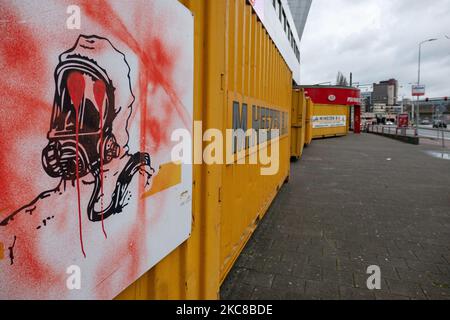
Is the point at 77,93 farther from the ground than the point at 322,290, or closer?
farther from the ground

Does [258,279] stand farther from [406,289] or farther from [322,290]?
[406,289]

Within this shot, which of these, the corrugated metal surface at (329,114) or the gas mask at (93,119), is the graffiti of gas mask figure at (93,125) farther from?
the corrugated metal surface at (329,114)

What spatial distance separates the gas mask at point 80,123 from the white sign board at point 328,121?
72.6ft

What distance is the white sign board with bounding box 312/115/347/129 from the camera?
2276cm

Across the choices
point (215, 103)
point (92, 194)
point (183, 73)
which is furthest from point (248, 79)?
point (92, 194)

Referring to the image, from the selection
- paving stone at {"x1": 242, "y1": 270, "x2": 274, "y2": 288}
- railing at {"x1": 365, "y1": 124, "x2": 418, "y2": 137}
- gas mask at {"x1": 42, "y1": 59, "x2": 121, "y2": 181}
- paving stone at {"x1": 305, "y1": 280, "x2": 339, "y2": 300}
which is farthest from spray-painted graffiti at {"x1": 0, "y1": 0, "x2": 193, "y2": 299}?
railing at {"x1": 365, "y1": 124, "x2": 418, "y2": 137}

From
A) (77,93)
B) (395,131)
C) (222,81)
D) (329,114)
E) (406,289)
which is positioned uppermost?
(329,114)

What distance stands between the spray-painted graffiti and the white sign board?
21.8 meters

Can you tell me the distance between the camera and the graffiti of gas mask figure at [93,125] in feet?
3.30

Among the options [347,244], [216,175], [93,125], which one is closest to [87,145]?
[93,125]

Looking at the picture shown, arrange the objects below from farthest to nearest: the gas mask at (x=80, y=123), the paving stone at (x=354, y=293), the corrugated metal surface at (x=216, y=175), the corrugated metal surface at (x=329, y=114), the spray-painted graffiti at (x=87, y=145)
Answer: the corrugated metal surface at (x=329, y=114)
the paving stone at (x=354, y=293)
the corrugated metal surface at (x=216, y=175)
the gas mask at (x=80, y=123)
the spray-painted graffiti at (x=87, y=145)

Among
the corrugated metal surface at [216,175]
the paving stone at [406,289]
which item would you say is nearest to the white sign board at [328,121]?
the corrugated metal surface at [216,175]

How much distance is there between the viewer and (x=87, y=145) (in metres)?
1.12

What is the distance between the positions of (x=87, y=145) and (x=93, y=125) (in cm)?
8
